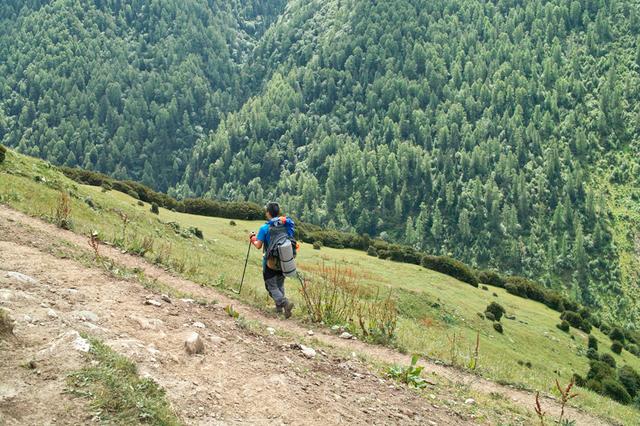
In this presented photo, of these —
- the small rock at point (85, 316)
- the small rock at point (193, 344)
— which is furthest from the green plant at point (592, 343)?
the small rock at point (85, 316)

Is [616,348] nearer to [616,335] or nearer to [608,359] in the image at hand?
[608,359]

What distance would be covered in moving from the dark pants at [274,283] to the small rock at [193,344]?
19.2 ft

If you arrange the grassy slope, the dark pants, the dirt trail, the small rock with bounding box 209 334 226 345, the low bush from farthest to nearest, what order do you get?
the low bush → the grassy slope → the dark pants → the small rock with bounding box 209 334 226 345 → the dirt trail

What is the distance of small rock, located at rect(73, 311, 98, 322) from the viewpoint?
9.96 metres

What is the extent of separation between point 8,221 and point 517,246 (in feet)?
548

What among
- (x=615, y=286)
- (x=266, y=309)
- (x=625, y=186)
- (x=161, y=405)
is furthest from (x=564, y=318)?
(x=625, y=186)

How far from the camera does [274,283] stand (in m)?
16.2

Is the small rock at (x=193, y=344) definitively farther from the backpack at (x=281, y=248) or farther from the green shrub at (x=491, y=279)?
the green shrub at (x=491, y=279)

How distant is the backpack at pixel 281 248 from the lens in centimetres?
1558

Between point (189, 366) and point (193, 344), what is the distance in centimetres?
64

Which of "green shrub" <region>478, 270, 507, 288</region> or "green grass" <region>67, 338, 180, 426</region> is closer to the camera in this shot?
"green grass" <region>67, 338, 180, 426</region>

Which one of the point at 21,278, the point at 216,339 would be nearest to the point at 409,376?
the point at 216,339

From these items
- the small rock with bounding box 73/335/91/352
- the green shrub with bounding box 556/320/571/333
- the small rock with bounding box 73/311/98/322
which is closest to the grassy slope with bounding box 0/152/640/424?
the green shrub with bounding box 556/320/571/333

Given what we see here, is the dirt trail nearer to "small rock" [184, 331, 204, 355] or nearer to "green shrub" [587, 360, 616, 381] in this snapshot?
"small rock" [184, 331, 204, 355]
